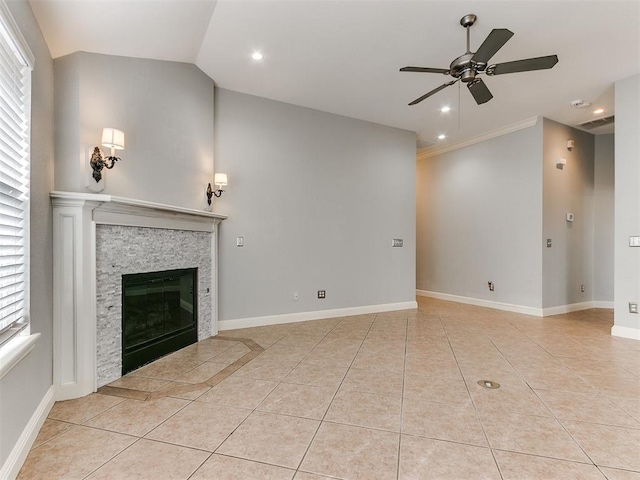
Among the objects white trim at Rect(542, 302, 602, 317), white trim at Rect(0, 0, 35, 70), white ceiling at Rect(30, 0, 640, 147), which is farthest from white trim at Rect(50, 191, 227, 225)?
white trim at Rect(542, 302, 602, 317)

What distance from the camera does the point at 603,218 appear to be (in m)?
6.04

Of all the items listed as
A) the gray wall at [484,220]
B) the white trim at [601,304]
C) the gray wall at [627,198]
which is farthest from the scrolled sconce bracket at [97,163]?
the white trim at [601,304]

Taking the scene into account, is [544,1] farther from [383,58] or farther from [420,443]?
[420,443]

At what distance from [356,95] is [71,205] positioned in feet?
11.9

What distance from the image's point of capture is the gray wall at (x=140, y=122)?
2576 mm

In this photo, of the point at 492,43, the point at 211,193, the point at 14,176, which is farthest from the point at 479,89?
the point at 14,176

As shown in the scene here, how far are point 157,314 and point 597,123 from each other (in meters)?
7.20

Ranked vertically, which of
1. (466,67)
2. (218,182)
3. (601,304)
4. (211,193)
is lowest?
(601,304)

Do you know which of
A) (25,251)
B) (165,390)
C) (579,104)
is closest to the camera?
(25,251)

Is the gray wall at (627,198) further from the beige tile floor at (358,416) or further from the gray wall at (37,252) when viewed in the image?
the gray wall at (37,252)

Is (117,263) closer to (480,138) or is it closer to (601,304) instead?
(480,138)

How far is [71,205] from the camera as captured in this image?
243 centimetres

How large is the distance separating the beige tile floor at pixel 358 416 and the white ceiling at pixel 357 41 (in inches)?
109

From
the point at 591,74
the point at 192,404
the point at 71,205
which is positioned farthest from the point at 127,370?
the point at 591,74
